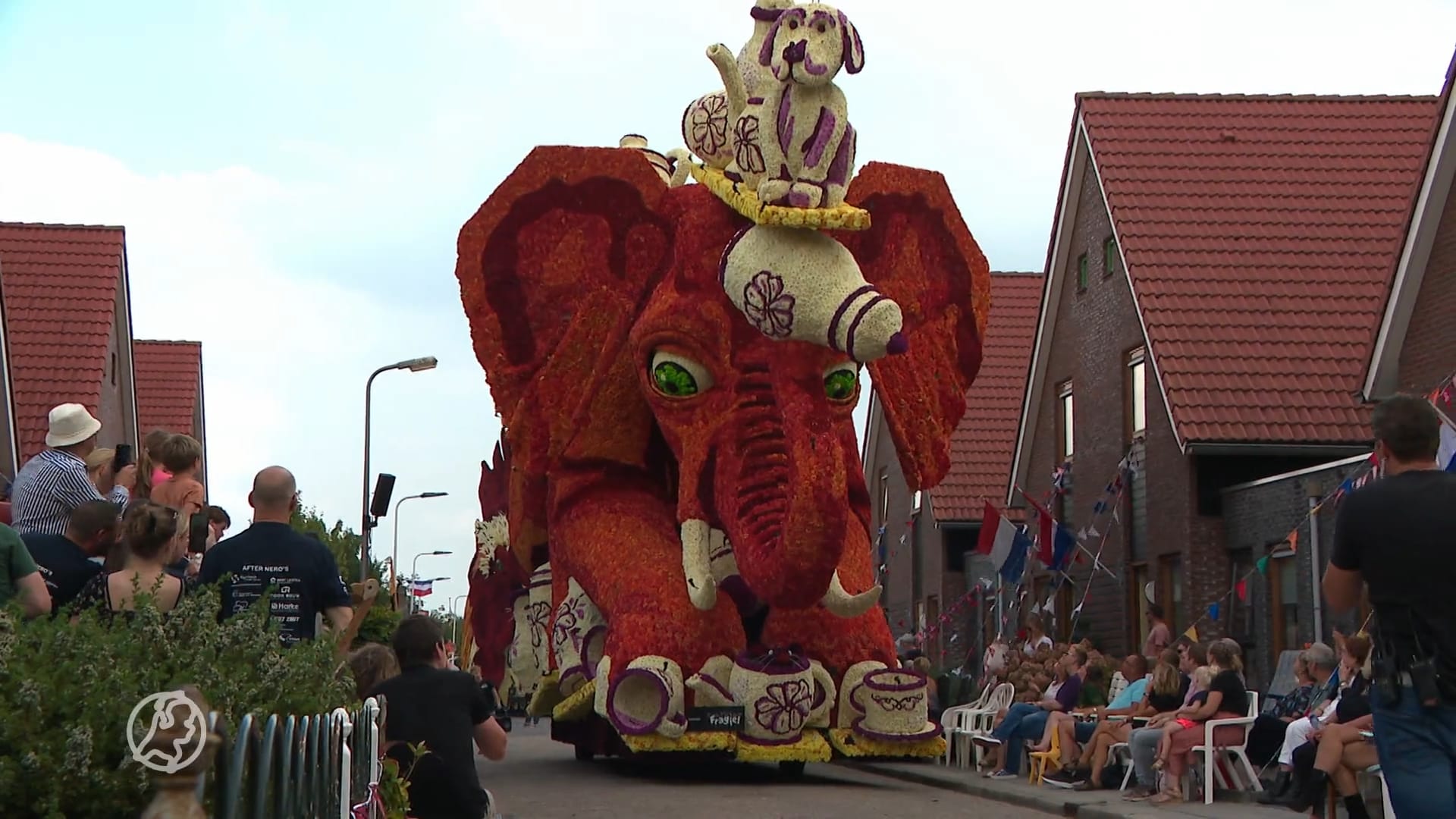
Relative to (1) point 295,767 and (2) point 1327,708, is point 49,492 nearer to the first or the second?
(1) point 295,767

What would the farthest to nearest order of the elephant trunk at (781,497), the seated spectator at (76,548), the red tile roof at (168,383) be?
the red tile roof at (168,383)
the elephant trunk at (781,497)
the seated spectator at (76,548)

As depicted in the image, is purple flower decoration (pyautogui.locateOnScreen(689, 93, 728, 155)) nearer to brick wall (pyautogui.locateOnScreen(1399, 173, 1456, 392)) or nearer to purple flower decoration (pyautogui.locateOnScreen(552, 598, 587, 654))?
purple flower decoration (pyautogui.locateOnScreen(552, 598, 587, 654))

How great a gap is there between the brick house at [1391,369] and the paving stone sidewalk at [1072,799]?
15.5 ft

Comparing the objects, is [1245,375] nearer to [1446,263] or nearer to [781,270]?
[1446,263]

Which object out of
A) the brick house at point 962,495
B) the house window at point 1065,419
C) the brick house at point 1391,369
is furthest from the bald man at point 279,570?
the brick house at point 962,495

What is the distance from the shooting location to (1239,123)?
1115 inches

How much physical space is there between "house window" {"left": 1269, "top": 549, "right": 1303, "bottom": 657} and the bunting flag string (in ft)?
0.72

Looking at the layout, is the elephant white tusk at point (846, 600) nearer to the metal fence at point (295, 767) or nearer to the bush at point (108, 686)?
the metal fence at point (295, 767)

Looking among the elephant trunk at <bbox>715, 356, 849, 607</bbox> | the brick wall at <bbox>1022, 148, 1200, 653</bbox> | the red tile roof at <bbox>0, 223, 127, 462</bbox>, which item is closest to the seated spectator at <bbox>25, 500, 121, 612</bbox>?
the elephant trunk at <bbox>715, 356, 849, 607</bbox>

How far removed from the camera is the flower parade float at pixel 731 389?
14.6 m

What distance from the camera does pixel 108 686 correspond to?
6129mm

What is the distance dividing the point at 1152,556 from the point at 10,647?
2037 cm

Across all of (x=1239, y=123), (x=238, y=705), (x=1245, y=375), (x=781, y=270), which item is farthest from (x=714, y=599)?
(x=1239, y=123)

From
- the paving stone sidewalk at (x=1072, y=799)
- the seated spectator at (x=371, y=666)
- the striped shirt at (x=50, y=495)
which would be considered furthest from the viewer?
the paving stone sidewalk at (x=1072, y=799)
